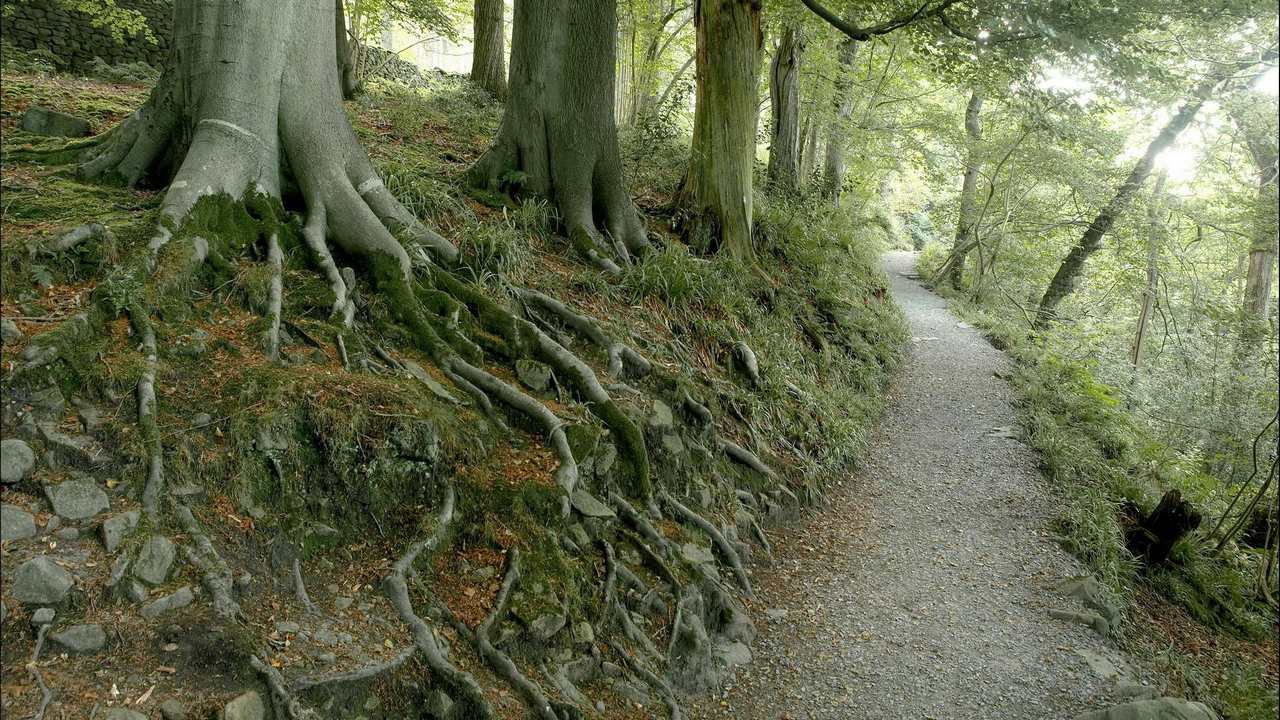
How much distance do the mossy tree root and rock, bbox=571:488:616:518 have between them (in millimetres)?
1058

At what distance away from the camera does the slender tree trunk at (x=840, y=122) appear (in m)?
16.4

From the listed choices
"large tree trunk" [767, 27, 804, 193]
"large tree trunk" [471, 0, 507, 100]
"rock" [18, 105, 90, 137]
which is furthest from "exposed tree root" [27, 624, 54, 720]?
"large tree trunk" [767, 27, 804, 193]

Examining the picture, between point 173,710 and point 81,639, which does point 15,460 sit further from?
point 173,710

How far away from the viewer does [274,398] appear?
3934mm

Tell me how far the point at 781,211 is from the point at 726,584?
7.76 m

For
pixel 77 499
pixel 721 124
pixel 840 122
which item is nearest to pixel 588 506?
pixel 77 499

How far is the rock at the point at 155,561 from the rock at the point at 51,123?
4074mm

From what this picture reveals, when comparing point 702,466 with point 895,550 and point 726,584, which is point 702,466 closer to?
point 726,584

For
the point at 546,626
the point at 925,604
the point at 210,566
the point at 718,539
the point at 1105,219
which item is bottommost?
the point at 925,604

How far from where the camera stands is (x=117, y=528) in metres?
3.23

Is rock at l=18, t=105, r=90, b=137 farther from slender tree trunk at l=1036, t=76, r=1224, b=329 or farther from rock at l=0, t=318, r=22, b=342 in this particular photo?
slender tree trunk at l=1036, t=76, r=1224, b=329

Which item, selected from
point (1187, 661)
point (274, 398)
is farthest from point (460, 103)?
point (1187, 661)

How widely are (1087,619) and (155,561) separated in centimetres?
640

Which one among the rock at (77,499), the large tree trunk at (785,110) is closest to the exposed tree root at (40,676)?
the rock at (77,499)
